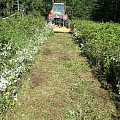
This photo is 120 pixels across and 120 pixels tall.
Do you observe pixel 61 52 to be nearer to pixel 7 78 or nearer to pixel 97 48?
pixel 97 48

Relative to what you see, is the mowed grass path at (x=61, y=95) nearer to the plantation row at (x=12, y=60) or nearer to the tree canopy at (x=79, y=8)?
the plantation row at (x=12, y=60)

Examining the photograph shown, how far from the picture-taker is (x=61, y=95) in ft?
19.8

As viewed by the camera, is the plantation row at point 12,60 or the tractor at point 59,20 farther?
the tractor at point 59,20

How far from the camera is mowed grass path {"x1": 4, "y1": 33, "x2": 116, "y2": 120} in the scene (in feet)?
16.8

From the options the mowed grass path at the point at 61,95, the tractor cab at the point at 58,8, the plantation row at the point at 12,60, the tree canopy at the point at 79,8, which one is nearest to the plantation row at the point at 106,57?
the mowed grass path at the point at 61,95

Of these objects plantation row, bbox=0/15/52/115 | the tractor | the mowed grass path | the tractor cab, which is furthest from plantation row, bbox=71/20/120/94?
the tractor cab

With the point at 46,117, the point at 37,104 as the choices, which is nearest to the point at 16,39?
the point at 37,104

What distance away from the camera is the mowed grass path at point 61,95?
5.11 m

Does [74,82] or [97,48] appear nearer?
[74,82]

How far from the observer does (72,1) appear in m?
31.9

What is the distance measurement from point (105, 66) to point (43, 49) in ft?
15.8

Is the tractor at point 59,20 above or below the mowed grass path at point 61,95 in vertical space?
above

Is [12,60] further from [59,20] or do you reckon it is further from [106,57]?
[59,20]

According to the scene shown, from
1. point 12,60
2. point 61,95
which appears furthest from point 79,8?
point 61,95
